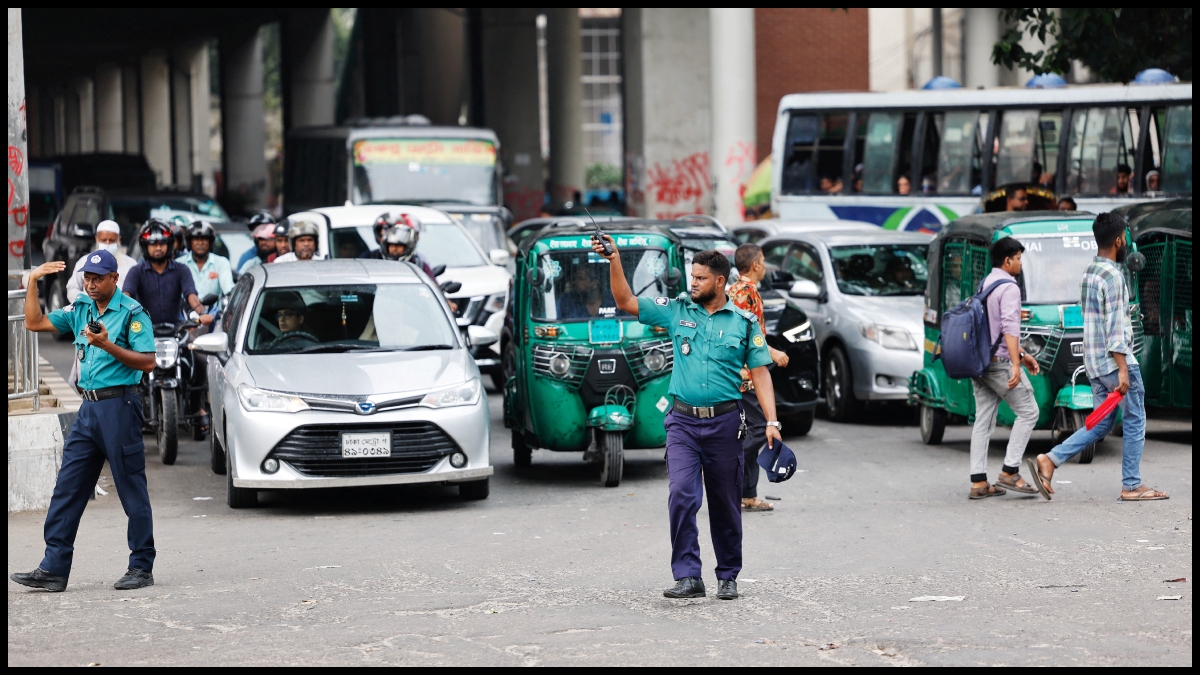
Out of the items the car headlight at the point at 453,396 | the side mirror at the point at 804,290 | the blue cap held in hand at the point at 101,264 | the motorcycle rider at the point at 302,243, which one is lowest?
the car headlight at the point at 453,396

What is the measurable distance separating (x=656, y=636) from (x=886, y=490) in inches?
184

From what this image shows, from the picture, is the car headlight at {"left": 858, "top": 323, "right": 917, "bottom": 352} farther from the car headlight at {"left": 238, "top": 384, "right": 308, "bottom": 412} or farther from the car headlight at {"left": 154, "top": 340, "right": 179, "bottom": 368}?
the car headlight at {"left": 238, "top": 384, "right": 308, "bottom": 412}

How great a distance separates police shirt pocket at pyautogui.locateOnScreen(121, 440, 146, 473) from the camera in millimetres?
8109

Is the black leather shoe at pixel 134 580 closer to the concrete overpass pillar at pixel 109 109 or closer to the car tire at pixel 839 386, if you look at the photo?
the car tire at pixel 839 386

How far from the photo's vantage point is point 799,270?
16.2m

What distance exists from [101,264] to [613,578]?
3091 millimetres

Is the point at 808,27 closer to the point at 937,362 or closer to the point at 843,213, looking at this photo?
the point at 843,213

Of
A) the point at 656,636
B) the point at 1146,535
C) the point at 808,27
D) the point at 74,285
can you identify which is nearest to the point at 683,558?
the point at 656,636

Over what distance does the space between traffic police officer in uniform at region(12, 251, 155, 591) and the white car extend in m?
7.75

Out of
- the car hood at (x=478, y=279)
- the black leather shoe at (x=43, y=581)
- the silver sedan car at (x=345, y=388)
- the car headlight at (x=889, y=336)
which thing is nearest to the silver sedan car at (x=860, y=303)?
the car headlight at (x=889, y=336)

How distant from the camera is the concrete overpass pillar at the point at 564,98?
162ft

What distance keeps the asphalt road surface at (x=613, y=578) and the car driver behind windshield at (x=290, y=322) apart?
1.10m

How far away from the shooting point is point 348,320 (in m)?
11.0

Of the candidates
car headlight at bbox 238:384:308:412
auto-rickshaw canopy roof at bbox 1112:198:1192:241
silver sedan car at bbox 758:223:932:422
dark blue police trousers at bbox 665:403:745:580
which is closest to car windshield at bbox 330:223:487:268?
silver sedan car at bbox 758:223:932:422
